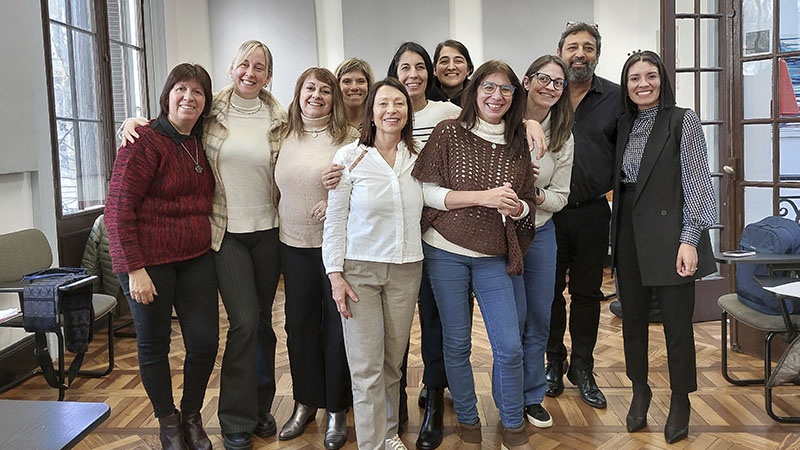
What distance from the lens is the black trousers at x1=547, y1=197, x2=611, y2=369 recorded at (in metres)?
3.03

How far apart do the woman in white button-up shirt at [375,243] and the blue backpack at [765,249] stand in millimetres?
1917

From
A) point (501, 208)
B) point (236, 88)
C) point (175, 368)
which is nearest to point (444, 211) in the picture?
point (501, 208)

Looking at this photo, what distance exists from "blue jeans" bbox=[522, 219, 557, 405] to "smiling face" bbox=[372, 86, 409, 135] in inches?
30.7

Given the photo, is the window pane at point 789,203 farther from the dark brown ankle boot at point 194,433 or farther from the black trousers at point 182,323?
the dark brown ankle boot at point 194,433

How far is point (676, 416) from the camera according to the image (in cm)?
274

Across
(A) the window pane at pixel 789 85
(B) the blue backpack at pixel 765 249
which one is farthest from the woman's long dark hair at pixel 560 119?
(A) the window pane at pixel 789 85

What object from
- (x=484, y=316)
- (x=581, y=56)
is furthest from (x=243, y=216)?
(x=581, y=56)

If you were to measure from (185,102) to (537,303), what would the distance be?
159 centimetres

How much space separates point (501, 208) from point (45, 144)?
2.98 meters

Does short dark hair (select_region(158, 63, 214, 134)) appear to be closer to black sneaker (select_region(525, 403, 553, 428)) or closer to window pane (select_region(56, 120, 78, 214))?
black sneaker (select_region(525, 403, 553, 428))

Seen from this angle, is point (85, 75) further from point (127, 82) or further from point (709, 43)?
point (709, 43)

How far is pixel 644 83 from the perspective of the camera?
2605mm

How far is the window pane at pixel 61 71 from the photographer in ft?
14.2

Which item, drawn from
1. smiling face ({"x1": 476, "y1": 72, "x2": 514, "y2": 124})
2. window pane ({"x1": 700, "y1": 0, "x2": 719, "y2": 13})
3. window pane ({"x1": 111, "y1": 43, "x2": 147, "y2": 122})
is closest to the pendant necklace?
smiling face ({"x1": 476, "y1": 72, "x2": 514, "y2": 124})
